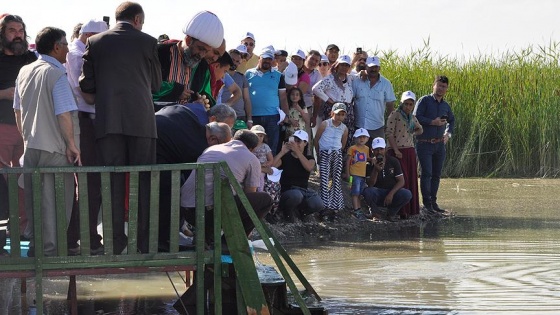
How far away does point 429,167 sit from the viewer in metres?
17.4

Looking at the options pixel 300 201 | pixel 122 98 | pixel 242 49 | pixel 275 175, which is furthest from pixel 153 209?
pixel 242 49

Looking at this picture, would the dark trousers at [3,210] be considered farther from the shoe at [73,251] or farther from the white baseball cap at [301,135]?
the white baseball cap at [301,135]

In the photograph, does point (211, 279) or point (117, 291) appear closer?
point (211, 279)

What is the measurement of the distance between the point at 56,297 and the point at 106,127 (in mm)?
2077

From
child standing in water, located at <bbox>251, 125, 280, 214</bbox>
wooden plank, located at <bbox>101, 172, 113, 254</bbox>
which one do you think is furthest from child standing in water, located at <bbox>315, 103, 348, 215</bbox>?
wooden plank, located at <bbox>101, 172, 113, 254</bbox>

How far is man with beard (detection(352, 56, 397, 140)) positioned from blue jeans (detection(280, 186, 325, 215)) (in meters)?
2.11

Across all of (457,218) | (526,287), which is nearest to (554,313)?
(526,287)

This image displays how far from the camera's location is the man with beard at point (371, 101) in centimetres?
1702

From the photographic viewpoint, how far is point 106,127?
8984mm

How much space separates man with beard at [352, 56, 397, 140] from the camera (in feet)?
55.8

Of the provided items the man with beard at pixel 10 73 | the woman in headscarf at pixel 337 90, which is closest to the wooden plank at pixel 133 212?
the man with beard at pixel 10 73

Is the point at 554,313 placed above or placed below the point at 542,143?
below

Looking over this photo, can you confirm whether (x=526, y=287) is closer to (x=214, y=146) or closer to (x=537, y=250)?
(x=537, y=250)

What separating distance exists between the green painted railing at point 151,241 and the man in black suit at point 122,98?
0.57m
